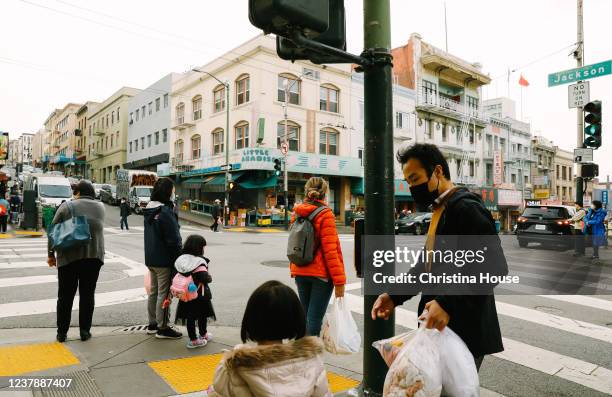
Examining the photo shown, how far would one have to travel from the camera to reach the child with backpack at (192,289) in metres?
4.58

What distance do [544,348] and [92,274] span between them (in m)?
5.29

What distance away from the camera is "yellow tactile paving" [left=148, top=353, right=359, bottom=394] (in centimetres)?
372

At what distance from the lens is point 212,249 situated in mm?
13898

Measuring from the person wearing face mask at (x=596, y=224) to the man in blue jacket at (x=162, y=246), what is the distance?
12.9m

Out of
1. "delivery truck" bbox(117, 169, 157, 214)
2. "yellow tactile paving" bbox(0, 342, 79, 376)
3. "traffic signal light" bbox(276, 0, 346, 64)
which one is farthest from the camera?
"delivery truck" bbox(117, 169, 157, 214)

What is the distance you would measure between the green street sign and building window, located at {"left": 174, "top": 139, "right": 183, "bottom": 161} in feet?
99.9

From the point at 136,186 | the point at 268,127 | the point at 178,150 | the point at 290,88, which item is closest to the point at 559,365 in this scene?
the point at 268,127

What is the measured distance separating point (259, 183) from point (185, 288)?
24269 mm

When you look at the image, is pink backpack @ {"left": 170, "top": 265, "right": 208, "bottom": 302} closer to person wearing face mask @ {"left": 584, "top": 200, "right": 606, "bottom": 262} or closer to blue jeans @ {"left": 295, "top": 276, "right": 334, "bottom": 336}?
blue jeans @ {"left": 295, "top": 276, "right": 334, "bottom": 336}

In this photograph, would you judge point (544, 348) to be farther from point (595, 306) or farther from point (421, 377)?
point (421, 377)

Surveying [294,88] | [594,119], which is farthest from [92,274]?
[294,88]

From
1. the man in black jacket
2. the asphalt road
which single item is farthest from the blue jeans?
the man in black jacket

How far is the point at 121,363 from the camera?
4176mm

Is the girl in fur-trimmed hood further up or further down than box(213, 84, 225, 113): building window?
further down
